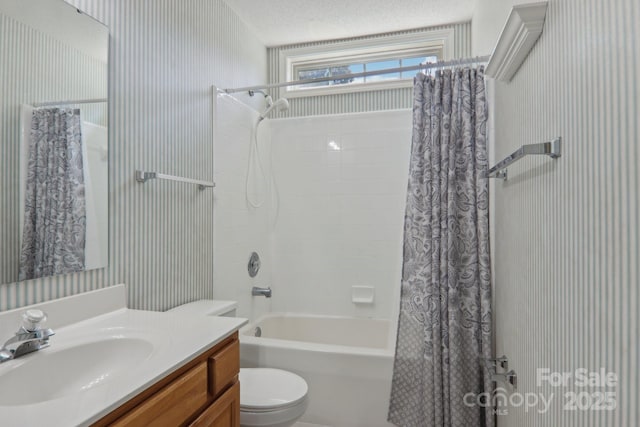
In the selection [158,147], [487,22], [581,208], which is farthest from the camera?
[487,22]

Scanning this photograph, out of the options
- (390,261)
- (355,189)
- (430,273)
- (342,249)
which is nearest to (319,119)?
(355,189)

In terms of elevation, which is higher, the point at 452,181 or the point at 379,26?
the point at 379,26

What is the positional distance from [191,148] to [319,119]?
1.20m

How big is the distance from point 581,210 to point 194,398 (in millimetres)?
1117

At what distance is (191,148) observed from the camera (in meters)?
2.00

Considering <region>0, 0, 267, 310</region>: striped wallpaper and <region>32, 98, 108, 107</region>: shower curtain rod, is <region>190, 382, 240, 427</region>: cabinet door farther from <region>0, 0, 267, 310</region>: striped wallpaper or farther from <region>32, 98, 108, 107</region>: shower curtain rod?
<region>32, 98, 108, 107</region>: shower curtain rod

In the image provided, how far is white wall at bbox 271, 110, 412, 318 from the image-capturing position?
274 centimetres

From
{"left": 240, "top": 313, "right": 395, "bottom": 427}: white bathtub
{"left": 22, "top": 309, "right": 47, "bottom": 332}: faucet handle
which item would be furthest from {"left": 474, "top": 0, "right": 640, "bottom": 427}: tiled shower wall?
{"left": 22, "top": 309, "right": 47, "bottom": 332}: faucet handle

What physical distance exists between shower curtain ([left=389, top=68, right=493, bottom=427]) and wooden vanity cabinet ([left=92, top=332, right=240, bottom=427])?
3.34ft

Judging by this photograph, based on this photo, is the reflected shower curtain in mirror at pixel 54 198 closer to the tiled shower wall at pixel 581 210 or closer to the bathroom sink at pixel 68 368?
the bathroom sink at pixel 68 368

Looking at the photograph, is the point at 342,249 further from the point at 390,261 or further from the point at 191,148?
the point at 191,148

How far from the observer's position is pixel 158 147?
5.66ft

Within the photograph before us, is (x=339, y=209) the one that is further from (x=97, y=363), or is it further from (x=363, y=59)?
(x=97, y=363)

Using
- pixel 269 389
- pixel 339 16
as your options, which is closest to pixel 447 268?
pixel 269 389
